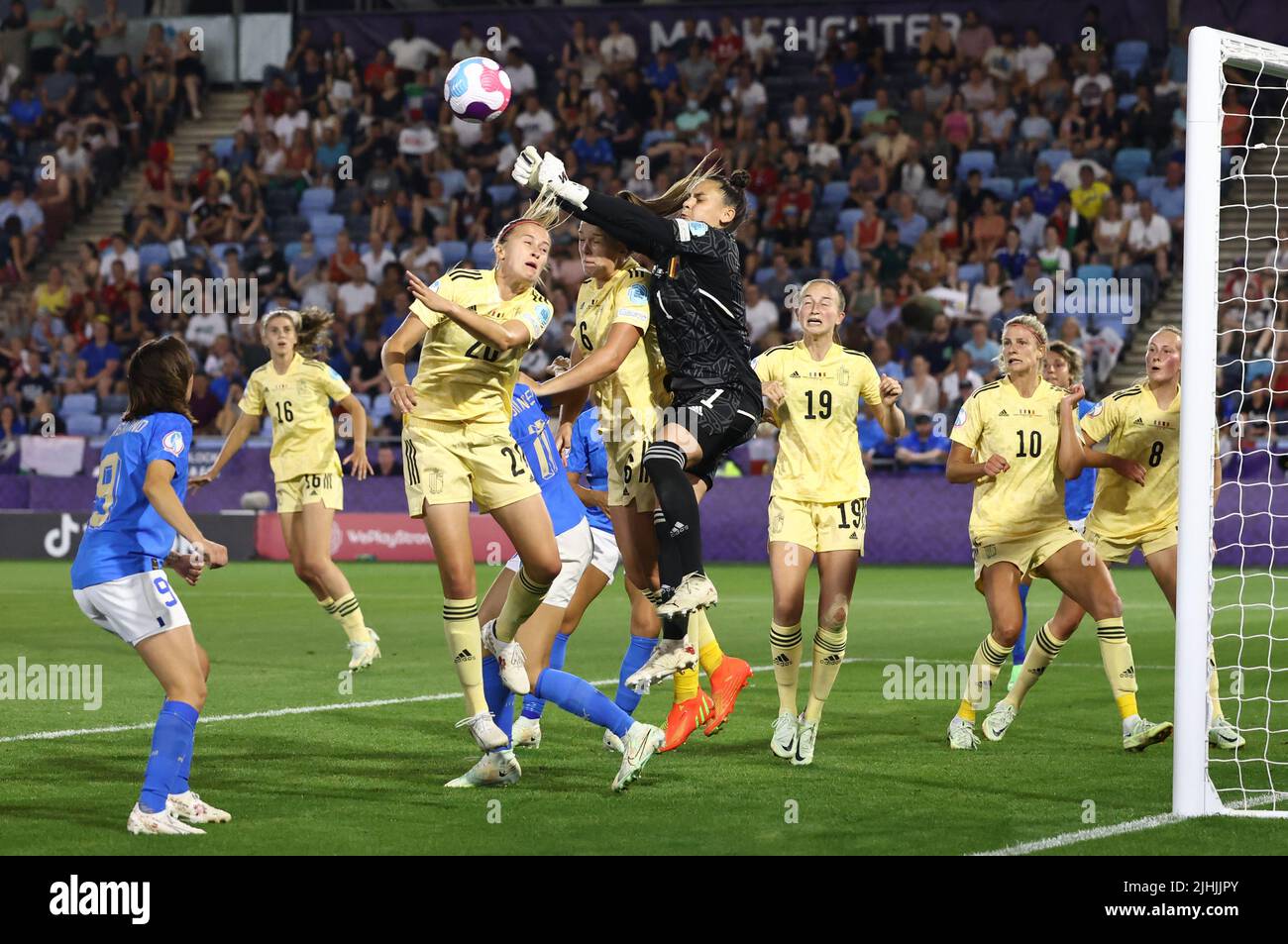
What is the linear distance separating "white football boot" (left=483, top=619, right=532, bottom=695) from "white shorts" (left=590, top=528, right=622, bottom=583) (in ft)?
5.47

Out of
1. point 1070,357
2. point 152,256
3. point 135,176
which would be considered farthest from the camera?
point 135,176

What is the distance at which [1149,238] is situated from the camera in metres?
23.0

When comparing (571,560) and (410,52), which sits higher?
(410,52)

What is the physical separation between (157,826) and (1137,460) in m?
5.49

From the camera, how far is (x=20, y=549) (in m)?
22.9

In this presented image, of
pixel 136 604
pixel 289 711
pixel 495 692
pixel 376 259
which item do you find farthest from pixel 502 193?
pixel 136 604

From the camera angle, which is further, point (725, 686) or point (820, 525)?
point (820, 525)

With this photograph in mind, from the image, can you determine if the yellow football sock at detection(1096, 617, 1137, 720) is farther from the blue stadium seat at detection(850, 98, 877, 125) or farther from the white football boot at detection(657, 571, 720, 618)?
the blue stadium seat at detection(850, 98, 877, 125)

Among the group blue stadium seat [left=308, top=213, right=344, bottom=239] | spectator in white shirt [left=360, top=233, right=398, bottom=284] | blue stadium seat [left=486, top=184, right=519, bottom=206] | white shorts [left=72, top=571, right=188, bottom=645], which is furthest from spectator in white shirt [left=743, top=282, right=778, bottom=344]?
white shorts [left=72, top=571, right=188, bottom=645]

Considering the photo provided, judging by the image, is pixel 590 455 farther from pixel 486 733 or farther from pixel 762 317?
pixel 762 317

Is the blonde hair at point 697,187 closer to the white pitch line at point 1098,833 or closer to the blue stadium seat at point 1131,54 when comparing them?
the white pitch line at point 1098,833

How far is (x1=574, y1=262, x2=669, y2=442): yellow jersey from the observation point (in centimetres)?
812

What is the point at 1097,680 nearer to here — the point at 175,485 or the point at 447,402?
the point at 447,402

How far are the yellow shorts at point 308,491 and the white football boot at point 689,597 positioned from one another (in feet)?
20.1
